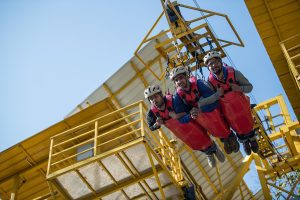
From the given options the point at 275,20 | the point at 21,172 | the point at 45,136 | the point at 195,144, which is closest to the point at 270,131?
the point at 275,20

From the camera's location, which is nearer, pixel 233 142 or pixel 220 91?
pixel 220 91

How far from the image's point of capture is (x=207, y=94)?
7.49 m

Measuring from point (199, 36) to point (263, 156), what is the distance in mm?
4362

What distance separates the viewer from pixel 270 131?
1365cm

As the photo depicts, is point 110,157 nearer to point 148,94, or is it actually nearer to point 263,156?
point 148,94

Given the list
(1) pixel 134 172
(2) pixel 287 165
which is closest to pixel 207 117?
(1) pixel 134 172

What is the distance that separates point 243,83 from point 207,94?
0.75 metres

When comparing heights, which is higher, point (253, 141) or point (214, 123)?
point (214, 123)

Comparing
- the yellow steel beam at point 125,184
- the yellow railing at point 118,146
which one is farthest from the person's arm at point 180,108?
the yellow steel beam at point 125,184

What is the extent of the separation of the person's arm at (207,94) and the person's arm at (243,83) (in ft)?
1.31

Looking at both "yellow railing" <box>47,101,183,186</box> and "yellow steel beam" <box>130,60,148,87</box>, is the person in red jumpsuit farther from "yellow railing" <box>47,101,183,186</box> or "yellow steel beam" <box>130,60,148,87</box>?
"yellow steel beam" <box>130,60,148,87</box>

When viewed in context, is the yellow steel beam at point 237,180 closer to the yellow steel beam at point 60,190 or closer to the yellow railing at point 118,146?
the yellow railing at point 118,146

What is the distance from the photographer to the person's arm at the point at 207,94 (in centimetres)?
745

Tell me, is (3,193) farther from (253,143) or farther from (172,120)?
(253,143)
